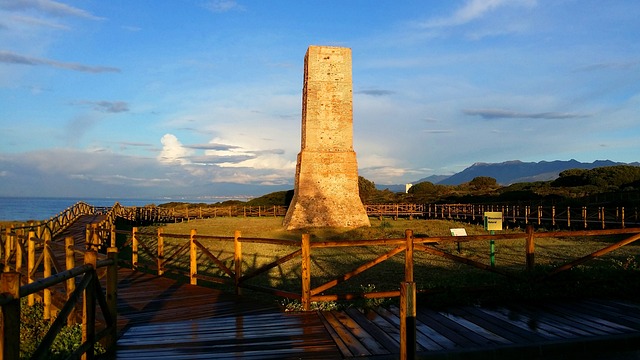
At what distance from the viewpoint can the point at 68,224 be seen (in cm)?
2589

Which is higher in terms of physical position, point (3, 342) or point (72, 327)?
point (3, 342)

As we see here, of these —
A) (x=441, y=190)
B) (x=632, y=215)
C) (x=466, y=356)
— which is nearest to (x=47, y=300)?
(x=466, y=356)

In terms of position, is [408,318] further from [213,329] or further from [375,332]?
[213,329]

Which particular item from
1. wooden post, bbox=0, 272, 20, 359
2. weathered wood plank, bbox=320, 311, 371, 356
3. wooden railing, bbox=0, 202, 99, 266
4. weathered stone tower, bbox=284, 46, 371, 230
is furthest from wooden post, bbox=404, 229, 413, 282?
weathered stone tower, bbox=284, 46, 371, 230

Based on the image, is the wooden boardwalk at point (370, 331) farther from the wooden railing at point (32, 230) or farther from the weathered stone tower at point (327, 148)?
the weathered stone tower at point (327, 148)

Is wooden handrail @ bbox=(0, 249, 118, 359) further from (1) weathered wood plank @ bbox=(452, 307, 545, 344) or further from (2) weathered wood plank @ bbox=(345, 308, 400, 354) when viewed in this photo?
(1) weathered wood plank @ bbox=(452, 307, 545, 344)

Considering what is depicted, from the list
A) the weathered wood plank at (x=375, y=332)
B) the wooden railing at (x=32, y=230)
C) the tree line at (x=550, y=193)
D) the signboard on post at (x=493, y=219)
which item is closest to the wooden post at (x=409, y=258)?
the weathered wood plank at (x=375, y=332)

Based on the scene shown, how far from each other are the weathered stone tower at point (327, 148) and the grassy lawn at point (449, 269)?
1049 mm

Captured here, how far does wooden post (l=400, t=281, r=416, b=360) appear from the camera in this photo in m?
3.59

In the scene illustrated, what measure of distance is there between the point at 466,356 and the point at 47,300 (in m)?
6.66

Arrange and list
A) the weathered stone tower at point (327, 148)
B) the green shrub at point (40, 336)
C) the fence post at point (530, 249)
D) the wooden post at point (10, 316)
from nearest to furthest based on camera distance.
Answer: the wooden post at point (10, 316), the green shrub at point (40, 336), the fence post at point (530, 249), the weathered stone tower at point (327, 148)

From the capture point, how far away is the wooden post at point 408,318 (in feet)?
11.8

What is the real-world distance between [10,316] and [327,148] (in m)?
22.2

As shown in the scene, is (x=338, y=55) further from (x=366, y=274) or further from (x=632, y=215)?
(x=632, y=215)
